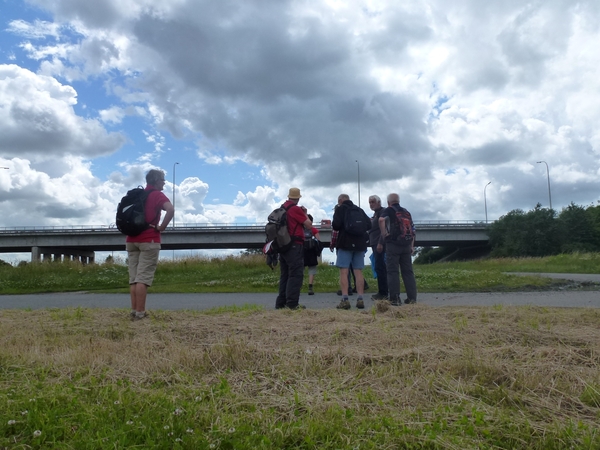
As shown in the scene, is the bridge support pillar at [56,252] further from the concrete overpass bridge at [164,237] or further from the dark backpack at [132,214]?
the dark backpack at [132,214]

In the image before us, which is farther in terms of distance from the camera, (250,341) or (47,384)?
(250,341)

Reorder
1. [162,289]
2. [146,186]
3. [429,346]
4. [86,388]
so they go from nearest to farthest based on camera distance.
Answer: [86,388] < [429,346] < [146,186] < [162,289]

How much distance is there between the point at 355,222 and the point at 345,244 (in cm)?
39

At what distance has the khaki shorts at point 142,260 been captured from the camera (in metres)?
6.42

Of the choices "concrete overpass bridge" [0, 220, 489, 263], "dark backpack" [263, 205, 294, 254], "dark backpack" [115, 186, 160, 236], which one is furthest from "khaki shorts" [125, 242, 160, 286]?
"concrete overpass bridge" [0, 220, 489, 263]

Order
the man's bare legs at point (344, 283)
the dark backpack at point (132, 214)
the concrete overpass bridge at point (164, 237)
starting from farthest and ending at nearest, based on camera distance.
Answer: the concrete overpass bridge at point (164, 237) → the man's bare legs at point (344, 283) → the dark backpack at point (132, 214)

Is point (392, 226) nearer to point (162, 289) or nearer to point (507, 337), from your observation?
point (507, 337)

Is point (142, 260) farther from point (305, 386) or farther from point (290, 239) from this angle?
point (305, 386)

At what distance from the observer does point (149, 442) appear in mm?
2574

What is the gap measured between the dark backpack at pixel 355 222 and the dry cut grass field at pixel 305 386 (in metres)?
3.06

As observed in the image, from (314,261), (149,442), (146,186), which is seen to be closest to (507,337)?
(149,442)

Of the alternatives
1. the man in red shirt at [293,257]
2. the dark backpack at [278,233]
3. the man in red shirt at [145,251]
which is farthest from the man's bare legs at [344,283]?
the man in red shirt at [145,251]

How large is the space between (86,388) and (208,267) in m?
18.4

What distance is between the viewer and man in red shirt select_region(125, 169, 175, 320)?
638 cm
